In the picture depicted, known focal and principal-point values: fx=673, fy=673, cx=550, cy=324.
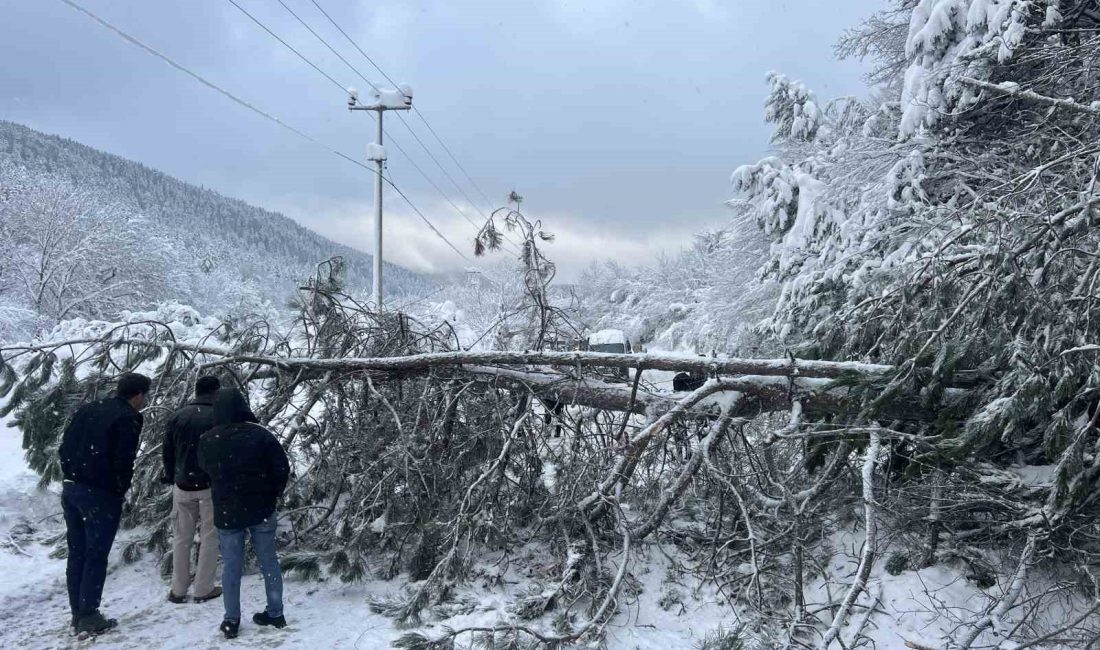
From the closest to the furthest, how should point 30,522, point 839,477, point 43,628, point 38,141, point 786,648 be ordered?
point 786,648, point 43,628, point 839,477, point 30,522, point 38,141

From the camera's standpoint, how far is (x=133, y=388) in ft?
13.4

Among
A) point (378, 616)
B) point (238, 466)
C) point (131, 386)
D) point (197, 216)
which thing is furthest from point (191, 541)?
point (197, 216)

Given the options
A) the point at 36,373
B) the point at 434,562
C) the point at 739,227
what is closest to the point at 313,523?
the point at 434,562

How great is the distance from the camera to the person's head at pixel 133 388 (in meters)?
4.05

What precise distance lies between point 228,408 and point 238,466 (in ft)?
1.13

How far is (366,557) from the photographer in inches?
197

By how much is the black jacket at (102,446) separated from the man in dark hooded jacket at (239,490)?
46 cm

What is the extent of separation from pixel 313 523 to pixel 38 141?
59.6 metres

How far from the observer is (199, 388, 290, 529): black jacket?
381cm

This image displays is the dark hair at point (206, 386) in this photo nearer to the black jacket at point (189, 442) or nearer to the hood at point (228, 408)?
the black jacket at point (189, 442)

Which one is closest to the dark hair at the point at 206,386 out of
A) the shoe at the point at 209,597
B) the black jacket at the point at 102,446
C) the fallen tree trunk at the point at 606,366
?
the black jacket at the point at 102,446

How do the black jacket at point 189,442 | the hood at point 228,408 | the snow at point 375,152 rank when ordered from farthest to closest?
the snow at point 375,152 < the black jacket at point 189,442 < the hood at point 228,408

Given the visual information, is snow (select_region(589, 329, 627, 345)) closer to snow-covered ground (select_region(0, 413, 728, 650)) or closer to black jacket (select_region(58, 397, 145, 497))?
snow-covered ground (select_region(0, 413, 728, 650))

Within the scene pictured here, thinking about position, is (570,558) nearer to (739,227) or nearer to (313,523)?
(313,523)
